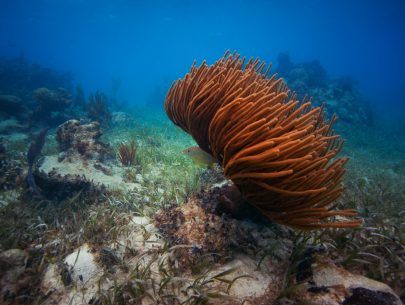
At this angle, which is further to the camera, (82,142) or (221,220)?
→ (82,142)

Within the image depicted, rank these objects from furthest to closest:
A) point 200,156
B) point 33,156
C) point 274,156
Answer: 1. point 33,156
2. point 200,156
3. point 274,156

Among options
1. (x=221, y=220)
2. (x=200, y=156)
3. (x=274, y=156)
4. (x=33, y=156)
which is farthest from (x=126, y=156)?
(x=274, y=156)

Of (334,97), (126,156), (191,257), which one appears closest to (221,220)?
(191,257)

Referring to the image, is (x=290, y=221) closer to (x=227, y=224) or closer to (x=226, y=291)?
(x=227, y=224)

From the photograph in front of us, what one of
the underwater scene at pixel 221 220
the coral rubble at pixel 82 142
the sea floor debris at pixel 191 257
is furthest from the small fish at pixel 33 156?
the coral rubble at pixel 82 142

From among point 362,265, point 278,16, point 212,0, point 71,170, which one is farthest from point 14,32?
point 362,265

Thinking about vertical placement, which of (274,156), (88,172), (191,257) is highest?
(88,172)

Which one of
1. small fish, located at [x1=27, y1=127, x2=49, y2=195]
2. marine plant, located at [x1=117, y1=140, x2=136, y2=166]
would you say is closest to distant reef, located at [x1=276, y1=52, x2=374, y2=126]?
marine plant, located at [x1=117, y1=140, x2=136, y2=166]

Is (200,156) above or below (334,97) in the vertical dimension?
below

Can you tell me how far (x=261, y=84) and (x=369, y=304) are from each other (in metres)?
2.51

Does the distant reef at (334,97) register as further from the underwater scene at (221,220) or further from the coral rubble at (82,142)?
the coral rubble at (82,142)

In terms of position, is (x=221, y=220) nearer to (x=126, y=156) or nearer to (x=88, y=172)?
(x=88, y=172)

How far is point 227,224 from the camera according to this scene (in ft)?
9.95

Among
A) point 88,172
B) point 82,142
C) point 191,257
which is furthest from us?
point 82,142
